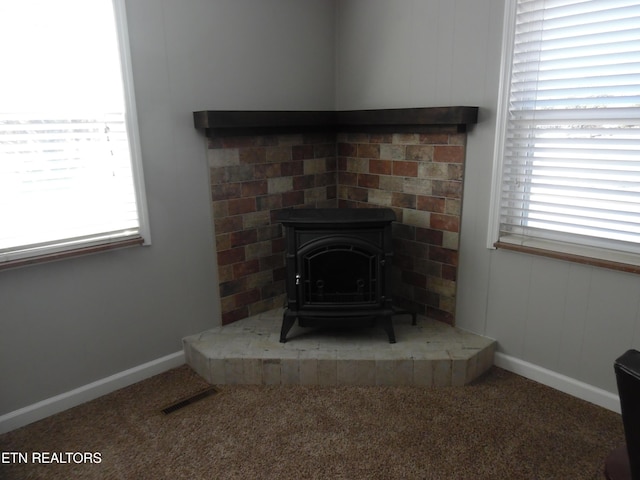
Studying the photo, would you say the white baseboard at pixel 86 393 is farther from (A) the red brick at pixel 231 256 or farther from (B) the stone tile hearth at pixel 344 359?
(A) the red brick at pixel 231 256

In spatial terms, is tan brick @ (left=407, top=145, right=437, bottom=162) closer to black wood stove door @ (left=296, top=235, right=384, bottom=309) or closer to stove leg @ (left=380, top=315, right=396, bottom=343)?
black wood stove door @ (left=296, top=235, right=384, bottom=309)

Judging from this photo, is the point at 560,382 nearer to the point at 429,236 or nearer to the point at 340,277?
the point at 429,236

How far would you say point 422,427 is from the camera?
2.20 meters

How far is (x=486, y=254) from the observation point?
2.68 m

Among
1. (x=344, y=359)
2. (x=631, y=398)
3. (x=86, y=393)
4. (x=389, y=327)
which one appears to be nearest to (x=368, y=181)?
(x=389, y=327)

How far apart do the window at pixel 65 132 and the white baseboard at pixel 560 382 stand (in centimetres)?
221

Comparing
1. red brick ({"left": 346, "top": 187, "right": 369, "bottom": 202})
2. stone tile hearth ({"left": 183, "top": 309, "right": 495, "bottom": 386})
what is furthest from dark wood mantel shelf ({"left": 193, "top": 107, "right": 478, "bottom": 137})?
stone tile hearth ({"left": 183, "top": 309, "right": 495, "bottom": 386})

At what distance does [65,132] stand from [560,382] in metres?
2.82

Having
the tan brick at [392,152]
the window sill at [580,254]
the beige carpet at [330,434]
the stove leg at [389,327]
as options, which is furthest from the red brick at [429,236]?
the beige carpet at [330,434]

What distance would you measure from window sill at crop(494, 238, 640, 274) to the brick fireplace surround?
1.36 feet

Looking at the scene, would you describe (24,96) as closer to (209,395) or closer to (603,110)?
(209,395)

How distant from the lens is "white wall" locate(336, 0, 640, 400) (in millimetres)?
2293

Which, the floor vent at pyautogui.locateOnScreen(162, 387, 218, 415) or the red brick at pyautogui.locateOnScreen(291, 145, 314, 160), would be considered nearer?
the floor vent at pyautogui.locateOnScreen(162, 387, 218, 415)

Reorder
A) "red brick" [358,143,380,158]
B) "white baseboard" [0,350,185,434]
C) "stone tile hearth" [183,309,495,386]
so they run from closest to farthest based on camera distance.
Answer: "white baseboard" [0,350,185,434]
"stone tile hearth" [183,309,495,386]
"red brick" [358,143,380,158]
